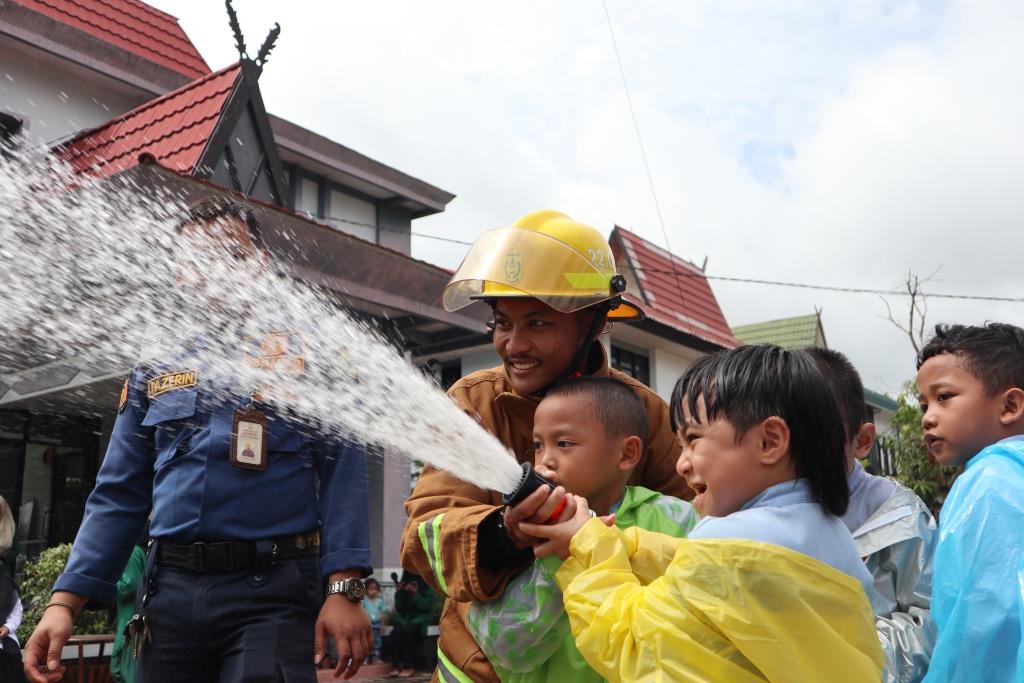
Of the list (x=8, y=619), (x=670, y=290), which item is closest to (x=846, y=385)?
(x=8, y=619)

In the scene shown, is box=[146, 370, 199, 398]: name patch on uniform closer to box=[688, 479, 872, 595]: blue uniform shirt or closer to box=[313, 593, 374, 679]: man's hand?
box=[313, 593, 374, 679]: man's hand

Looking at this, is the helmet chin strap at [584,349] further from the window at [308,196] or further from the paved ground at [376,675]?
the window at [308,196]

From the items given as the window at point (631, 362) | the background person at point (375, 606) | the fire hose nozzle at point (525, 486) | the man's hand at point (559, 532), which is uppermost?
the window at point (631, 362)

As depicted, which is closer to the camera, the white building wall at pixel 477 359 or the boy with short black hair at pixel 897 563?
the boy with short black hair at pixel 897 563

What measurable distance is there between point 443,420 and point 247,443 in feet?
3.34

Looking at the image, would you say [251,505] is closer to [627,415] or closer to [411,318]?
[627,415]

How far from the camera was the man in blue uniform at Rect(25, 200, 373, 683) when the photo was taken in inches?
120

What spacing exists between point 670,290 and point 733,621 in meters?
19.2

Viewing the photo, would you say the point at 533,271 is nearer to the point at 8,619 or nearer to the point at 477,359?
the point at 8,619

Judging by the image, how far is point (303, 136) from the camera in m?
15.5

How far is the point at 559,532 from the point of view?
6.90 feet

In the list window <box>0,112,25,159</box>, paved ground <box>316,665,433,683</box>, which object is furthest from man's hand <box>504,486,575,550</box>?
window <box>0,112,25,159</box>

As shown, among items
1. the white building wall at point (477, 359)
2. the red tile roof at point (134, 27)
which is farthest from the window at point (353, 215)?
the red tile roof at point (134, 27)

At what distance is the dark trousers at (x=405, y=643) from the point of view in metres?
13.2
